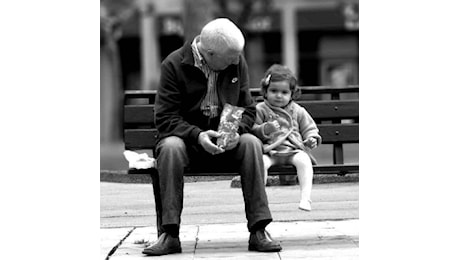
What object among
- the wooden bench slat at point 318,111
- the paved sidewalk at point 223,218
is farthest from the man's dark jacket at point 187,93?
the wooden bench slat at point 318,111

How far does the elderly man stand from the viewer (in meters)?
5.56

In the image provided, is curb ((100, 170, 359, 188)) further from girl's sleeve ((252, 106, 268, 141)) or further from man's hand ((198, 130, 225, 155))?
man's hand ((198, 130, 225, 155))

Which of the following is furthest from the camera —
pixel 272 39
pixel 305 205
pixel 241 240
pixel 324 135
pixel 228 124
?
pixel 272 39

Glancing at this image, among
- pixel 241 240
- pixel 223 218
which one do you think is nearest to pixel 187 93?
pixel 241 240

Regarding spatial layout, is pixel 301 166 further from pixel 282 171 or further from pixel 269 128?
pixel 269 128

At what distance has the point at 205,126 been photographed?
576cm

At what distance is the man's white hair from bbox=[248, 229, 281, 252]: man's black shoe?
95 cm

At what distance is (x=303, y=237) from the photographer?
6121 mm

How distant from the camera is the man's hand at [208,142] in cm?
556

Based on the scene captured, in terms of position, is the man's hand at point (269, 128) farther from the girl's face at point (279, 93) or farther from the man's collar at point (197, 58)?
the man's collar at point (197, 58)

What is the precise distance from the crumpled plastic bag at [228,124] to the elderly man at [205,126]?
1.1 inches

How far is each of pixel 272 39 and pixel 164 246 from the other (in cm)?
2401
